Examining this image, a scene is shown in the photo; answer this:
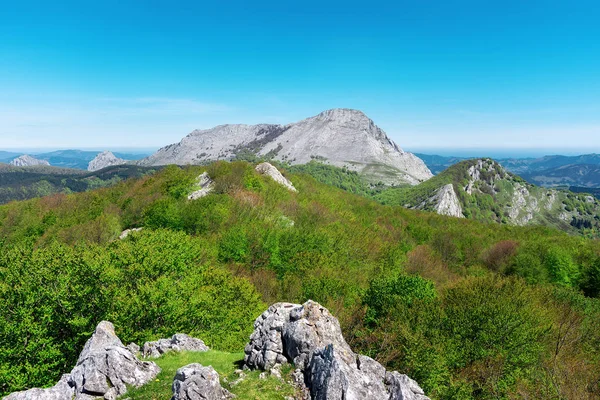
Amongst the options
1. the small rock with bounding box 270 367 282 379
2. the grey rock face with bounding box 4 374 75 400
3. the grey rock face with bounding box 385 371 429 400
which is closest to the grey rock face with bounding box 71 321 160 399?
the grey rock face with bounding box 4 374 75 400

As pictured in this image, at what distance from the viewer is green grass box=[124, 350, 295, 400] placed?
626 inches

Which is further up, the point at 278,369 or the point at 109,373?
the point at 109,373

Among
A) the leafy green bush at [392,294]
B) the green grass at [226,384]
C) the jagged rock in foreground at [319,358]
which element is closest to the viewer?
the jagged rock in foreground at [319,358]

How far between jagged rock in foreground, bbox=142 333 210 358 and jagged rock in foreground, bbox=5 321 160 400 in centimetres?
331

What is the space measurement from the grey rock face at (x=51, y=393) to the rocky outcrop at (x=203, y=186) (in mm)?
66155

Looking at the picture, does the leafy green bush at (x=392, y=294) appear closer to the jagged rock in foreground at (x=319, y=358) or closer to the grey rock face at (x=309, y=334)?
the grey rock face at (x=309, y=334)

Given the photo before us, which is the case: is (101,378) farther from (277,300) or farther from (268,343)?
(277,300)

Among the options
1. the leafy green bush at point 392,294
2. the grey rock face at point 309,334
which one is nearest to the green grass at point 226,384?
the grey rock face at point 309,334

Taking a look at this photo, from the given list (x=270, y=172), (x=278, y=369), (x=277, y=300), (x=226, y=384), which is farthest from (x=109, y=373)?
(x=270, y=172)

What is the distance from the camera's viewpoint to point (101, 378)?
16.0 meters

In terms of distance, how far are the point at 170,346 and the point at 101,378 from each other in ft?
18.4

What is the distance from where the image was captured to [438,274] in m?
67.9

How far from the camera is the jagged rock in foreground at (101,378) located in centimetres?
1552

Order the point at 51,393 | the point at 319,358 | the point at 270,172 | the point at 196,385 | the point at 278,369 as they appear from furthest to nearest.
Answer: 1. the point at 270,172
2. the point at 278,369
3. the point at 319,358
4. the point at 51,393
5. the point at 196,385
